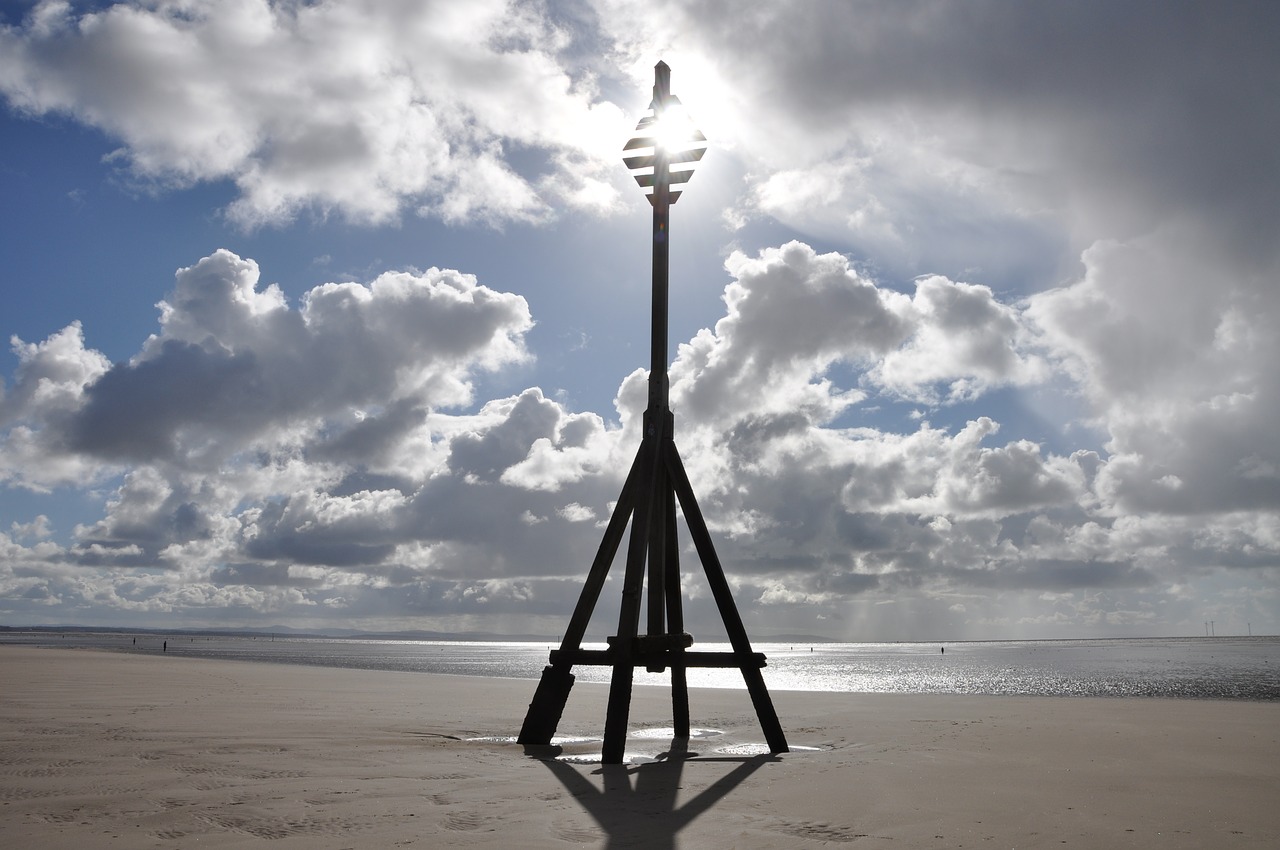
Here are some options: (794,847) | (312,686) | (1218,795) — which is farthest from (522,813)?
(312,686)

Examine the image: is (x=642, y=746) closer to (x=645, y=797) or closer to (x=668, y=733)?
(x=668, y=733)

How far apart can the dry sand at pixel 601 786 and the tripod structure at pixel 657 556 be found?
861mm

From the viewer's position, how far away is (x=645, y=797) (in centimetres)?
815

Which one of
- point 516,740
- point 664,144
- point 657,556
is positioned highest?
point 664,144

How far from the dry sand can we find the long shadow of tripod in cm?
4

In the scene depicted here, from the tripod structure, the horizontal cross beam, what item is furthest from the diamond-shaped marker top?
the horizontal cross beam

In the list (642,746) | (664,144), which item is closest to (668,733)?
(642,746)

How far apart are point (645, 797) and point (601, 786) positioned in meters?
0.72

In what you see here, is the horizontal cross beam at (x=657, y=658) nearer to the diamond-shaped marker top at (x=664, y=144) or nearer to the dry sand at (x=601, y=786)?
the dry sand at (x=601, y=786)

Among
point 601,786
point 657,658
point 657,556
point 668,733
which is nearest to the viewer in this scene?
point 601,786

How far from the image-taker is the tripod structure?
1098 cm

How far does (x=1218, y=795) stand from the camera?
8523 millimetres

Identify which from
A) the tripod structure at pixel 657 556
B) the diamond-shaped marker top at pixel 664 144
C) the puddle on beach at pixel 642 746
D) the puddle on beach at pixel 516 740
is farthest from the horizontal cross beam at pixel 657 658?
the diamond-shaped marker top at pixel 664 144

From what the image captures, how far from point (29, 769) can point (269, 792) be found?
9.62 ft
